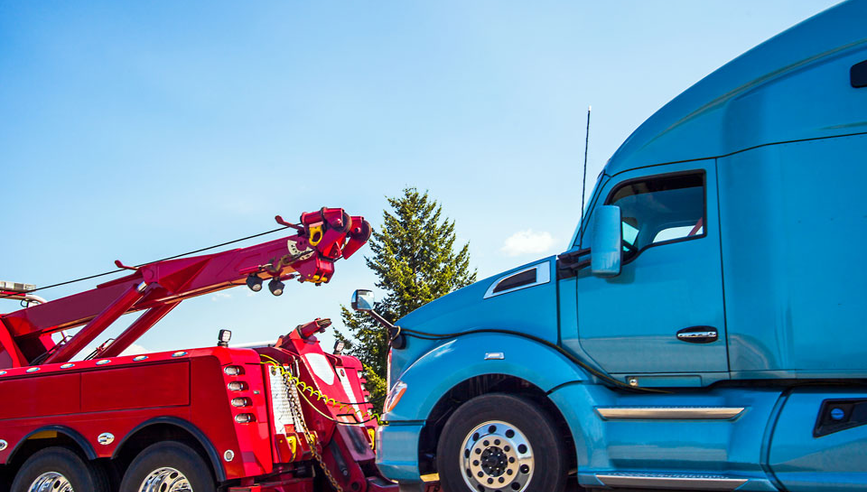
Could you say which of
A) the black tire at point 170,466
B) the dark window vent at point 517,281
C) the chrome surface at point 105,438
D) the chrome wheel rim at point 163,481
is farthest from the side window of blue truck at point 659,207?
the chrome surface at point 105,438

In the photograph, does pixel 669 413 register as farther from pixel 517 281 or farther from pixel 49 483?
pixel 49 483

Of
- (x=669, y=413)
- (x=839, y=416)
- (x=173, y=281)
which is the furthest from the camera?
(x=173, y=281)

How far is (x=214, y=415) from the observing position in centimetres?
665

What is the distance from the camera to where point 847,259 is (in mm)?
4438

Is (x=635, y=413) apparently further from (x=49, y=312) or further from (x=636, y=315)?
(x=49, y=312)

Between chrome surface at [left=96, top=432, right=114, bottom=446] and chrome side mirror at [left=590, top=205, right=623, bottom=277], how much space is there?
4.96 metres

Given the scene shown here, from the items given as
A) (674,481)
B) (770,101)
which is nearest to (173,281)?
(674,481)

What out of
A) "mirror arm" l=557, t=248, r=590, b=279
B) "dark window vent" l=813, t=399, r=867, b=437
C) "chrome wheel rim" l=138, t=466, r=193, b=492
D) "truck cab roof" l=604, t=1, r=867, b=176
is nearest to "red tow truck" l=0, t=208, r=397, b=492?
"chrome wheel rim" l=138, t=466, r=193, b=492

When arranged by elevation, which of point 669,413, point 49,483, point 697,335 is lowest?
point 49,483

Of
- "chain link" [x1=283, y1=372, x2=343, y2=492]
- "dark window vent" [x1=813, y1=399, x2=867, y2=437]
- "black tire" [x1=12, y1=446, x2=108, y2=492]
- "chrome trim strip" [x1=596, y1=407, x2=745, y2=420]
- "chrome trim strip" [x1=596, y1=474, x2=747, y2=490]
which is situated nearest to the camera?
"dark window vent" [x1=813, y1=399, x2=867, y2=437]

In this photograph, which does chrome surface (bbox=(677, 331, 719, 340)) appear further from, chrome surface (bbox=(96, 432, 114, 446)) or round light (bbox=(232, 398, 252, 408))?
chrome surface (bbox=(96, 432, 114, 446))

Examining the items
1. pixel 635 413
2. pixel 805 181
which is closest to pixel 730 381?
pixel 635 413

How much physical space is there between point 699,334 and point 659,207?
1.02m

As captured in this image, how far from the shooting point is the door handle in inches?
186
